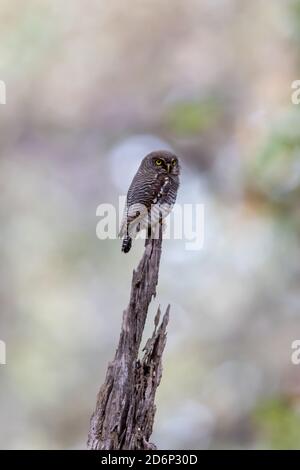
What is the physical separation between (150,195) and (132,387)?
111 cm

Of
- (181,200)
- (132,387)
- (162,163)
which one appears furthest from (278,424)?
(132,387)

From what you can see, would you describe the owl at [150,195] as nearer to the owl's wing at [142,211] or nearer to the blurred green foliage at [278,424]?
the owl's wing at [142,211]

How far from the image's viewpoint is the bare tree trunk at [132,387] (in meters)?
2.47

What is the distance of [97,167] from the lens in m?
6.31

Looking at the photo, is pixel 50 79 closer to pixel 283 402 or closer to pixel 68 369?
pixel 68 369

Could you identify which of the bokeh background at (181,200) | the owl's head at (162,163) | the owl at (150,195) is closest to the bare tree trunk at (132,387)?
the owl at (150,195)

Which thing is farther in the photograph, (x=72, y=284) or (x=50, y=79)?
(x=50, y=79)

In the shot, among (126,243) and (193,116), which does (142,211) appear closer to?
(126,243)

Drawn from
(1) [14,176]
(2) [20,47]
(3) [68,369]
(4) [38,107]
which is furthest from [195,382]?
(2) [20,47]

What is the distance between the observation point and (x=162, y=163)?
354 cm

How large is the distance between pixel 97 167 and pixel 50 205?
0.51 meters

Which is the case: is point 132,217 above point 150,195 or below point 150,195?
below

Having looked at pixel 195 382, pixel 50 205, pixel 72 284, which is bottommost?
pixel 195 382
